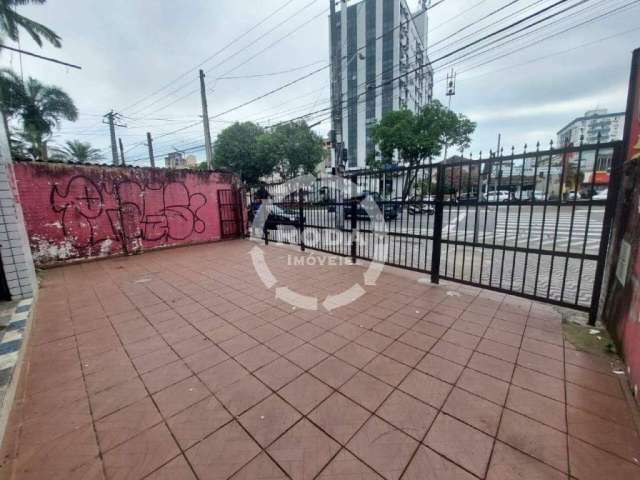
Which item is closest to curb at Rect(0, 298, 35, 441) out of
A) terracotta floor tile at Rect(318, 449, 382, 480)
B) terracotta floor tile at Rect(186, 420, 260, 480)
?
terracotta floor tile at Rect(186, 420, 260, 480)

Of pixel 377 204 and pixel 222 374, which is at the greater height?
pixel 377 204

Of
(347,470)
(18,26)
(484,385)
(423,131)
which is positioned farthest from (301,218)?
(423,131)

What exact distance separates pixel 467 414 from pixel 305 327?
1.65 m

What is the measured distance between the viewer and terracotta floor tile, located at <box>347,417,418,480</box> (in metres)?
1.44

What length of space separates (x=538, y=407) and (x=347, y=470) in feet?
4.55

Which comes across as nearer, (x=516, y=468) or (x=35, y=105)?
(x=516, y=468)

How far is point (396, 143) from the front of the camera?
59.0 ft

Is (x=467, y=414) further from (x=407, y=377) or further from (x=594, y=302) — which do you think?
(x=594, y=302)

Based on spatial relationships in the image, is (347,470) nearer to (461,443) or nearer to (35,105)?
(461,443)

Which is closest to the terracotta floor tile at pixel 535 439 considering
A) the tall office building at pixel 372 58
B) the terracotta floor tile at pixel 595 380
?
the terracotta floor tile at pixel 595 380

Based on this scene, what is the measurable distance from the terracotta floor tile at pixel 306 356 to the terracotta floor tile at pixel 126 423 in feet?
3.43

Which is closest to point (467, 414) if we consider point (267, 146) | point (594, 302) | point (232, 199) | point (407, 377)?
point (407, 377)

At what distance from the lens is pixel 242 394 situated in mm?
2000

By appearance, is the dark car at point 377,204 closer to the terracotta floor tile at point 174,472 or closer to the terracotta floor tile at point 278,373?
the terracotta floor tile at point 278,373
